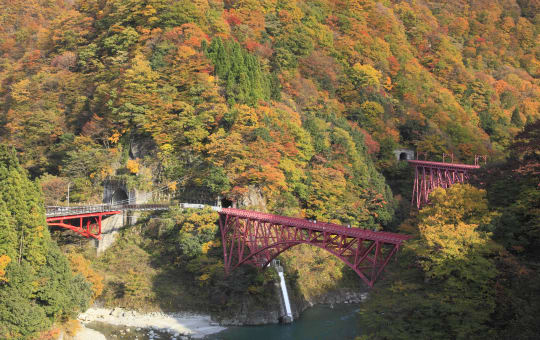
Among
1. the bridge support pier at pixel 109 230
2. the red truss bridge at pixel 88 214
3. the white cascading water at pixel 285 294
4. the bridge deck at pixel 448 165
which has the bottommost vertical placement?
the white cascading water at pixel 285 294

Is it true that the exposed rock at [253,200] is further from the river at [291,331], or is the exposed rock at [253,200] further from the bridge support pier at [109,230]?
the river at [291,331]

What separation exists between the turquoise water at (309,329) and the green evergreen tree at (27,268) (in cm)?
898

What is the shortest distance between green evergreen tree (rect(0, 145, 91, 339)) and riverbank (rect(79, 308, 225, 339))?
4.40m

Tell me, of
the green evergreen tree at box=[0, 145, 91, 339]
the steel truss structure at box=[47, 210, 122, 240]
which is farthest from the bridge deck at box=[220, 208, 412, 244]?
the green evergreen tree at box=[0, 145, 91, 339]

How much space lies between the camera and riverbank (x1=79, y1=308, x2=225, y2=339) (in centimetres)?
3350

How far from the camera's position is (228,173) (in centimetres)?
4175

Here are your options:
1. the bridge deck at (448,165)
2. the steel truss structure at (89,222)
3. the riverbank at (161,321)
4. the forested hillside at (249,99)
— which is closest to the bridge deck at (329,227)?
the forested hillside at (249,99)

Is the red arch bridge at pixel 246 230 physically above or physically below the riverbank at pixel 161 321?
above

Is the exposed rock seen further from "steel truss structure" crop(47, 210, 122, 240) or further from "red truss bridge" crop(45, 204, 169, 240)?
"steel truss structure" crop(47, 210, 122, 240)

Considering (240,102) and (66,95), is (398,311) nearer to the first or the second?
(240,102)

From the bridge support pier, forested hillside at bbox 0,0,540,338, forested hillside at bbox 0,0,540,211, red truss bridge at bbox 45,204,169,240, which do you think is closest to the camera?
forested hillside at bbox 0,0,540,338

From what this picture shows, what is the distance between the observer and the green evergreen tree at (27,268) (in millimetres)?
26438

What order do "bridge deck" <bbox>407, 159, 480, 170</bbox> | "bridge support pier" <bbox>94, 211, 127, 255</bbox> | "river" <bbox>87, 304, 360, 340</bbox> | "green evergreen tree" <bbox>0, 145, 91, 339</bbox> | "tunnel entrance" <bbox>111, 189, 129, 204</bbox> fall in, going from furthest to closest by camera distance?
"bridge deck" <bbox>407, 159, 480, 170</bbox> → "tunnel entrance" <bbox>111, 189, 129, 204</bbox> → "bridge support pier" <bbox>94, 211, 127, 255</bbox> → "river" <bbox>87, 304, 360, 340</bbox> → "green evergreen tree" <bbox>0, 145, 91, 339</bbox>

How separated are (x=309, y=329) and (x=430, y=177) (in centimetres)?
2199
